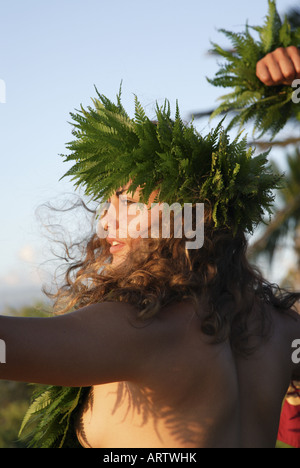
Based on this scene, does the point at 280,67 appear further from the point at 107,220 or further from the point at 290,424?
the point at 290,424

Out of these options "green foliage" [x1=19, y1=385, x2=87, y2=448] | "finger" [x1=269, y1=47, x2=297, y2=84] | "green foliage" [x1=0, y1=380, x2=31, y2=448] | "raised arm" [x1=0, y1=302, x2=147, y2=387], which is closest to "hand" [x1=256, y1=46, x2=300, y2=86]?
"finger" [x1=269, y1=47, x2=297, y2=84]

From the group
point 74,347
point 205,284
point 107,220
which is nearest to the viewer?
point 74,347

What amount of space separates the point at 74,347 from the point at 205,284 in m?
0.61

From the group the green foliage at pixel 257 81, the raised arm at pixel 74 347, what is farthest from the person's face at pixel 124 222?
the green foliage at pixel 257 81

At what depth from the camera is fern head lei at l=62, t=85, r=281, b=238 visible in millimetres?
2160

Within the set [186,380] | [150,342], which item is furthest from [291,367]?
[150,342]

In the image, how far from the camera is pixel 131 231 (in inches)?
86.9

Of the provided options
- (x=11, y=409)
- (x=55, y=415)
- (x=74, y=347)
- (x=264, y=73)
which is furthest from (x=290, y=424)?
(x=11, y=409)

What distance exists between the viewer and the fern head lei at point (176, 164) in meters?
2.16

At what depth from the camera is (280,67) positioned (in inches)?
112

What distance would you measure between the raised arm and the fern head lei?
2.06ft

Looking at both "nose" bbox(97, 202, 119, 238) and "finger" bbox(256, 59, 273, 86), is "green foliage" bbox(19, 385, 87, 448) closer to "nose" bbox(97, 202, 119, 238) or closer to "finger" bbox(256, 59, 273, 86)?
"nose" bbox(97, 202, 119, 238)

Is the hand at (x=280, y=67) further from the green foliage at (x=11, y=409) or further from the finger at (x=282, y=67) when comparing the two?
the green foliage at (x=11, y=409)
